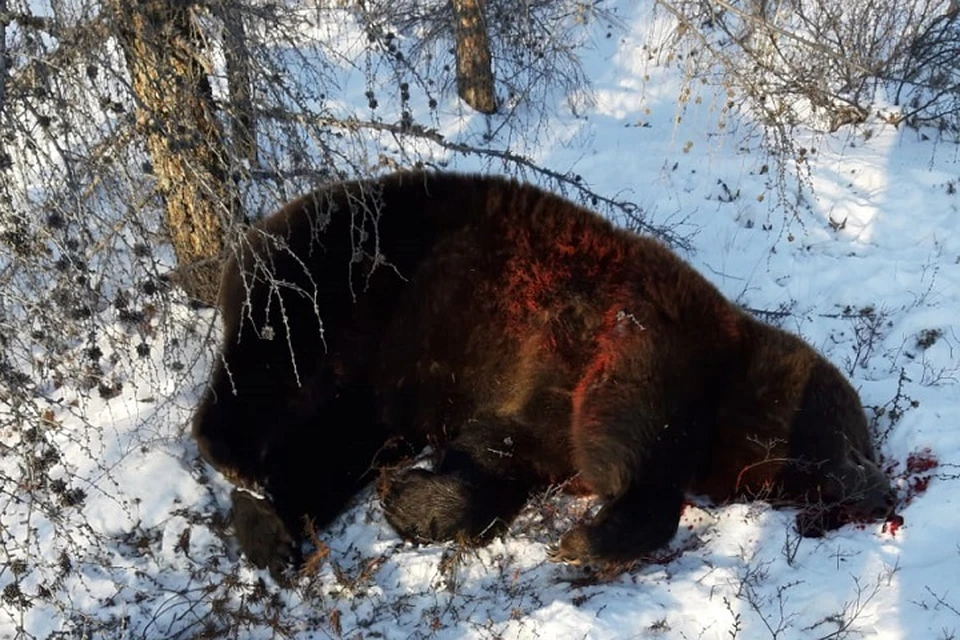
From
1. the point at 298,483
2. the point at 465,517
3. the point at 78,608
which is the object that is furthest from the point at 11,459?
the point at 465,517

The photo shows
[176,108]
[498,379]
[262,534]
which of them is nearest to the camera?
[176,108]

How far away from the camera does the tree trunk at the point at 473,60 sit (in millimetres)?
8654

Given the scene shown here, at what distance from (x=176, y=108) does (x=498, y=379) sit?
6.58 feet

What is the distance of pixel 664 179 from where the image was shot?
8.04 m

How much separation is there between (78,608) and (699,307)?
130 inches

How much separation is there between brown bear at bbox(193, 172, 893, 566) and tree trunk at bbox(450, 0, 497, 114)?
457 cm

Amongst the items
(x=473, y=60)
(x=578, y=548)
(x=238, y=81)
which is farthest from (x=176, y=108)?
(x=473, y=60)

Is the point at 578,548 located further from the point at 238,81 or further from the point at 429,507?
the point at 238,81

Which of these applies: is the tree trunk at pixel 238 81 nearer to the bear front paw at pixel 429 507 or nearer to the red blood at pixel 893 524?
the bear front paw at pixel 429 507

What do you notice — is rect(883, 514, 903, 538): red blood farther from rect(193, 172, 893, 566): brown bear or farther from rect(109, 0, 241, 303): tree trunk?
rect(109, 0, 241, 303): tree trunk

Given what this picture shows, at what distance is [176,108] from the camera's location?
11.8 feet

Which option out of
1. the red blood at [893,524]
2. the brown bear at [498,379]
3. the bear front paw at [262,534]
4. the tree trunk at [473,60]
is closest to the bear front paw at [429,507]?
the brown bear at [498,379]

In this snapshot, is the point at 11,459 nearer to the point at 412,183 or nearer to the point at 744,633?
the point at 412,183

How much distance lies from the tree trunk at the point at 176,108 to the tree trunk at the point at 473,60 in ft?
14.8
